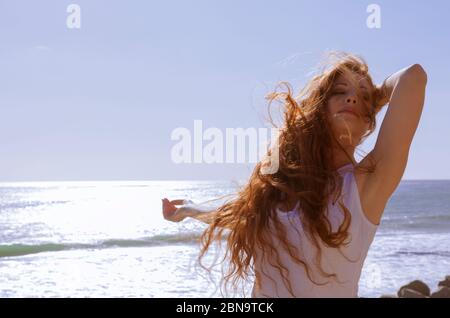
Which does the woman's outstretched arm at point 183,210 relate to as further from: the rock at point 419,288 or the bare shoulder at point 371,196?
the rock at point 419,288

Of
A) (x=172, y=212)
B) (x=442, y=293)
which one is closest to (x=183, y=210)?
(x=172, y=212)

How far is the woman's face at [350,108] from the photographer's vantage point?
6.03ft

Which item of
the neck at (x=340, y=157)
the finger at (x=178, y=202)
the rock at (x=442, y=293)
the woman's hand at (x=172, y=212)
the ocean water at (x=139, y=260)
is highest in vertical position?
the neck at (x=340, y=157)

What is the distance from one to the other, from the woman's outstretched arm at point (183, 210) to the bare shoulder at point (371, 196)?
0.66 m

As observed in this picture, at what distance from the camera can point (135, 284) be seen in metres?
12.5

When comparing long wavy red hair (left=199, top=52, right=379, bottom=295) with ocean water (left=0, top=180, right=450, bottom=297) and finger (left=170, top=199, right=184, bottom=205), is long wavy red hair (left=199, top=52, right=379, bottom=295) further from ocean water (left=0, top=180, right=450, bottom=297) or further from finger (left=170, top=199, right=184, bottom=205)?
ocean water (left=0, top=180, right=450, bottom=297)

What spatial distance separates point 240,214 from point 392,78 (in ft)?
2.14

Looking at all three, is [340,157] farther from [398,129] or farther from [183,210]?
[183,210]

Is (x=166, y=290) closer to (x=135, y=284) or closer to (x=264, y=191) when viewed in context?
(x=135, y=284)

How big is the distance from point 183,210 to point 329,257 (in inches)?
32.2

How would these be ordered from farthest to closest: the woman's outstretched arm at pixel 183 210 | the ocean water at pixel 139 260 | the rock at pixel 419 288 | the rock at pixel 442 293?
the ocean water at pixel 139 260, the rock at pixel 419 288, the rock at pixel 442 293, the woman's outstretched arm at pixel 183 210

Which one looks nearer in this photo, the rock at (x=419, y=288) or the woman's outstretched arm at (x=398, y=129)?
the woman's outstretched arm at (x=398, y=129)

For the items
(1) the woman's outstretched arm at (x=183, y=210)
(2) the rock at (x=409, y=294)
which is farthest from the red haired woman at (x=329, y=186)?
(2) the rock at (x=409, y=294)
